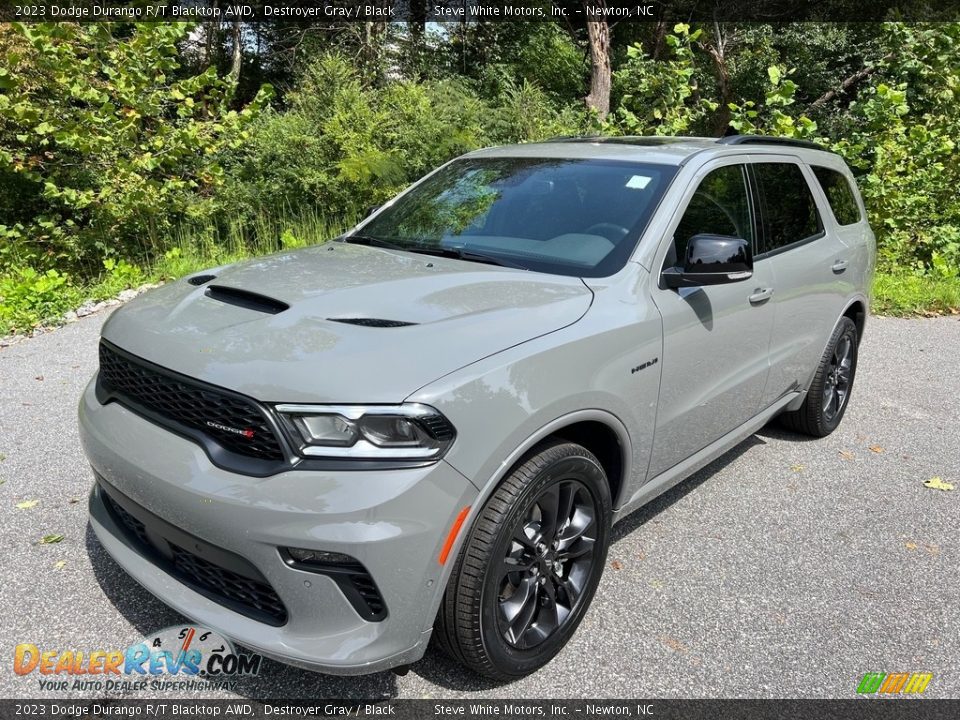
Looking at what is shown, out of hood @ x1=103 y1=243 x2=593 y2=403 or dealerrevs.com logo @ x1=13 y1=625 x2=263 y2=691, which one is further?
dealerrevs.com logo @ x1=13 y1=625 x2=263 y2=691

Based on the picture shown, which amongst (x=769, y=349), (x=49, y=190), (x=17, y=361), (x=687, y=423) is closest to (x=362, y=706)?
(x=687, y=423)

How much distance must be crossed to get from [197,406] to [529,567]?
1209mm

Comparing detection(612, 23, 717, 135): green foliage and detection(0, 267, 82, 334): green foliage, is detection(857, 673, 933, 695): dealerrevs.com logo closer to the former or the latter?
detection(0, 267, 82, 334): green foliage

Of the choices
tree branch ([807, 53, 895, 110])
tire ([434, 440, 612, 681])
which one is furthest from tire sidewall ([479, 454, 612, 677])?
tree branch ([807, 53, 895, 110])

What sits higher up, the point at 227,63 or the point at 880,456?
the point at 227,63

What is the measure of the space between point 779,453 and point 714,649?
7.01 feet

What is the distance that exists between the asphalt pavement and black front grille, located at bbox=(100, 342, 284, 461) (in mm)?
929

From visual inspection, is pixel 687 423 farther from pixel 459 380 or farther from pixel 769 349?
pixel 459 380

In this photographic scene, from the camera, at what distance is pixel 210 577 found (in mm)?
2268

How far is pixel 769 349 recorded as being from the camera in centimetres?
366

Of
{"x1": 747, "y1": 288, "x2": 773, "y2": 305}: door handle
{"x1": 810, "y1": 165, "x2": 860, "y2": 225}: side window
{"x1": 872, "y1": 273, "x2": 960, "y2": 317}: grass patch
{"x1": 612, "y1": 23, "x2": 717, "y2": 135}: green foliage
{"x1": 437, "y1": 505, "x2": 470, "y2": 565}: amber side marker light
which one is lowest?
{"x1": 872, "y1": 273, "x2": 960, "y2": 317}: grass patch

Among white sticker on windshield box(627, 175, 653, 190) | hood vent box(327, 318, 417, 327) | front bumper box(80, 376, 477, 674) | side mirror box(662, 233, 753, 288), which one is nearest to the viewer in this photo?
front bumper box(80, 376, 477, 674)

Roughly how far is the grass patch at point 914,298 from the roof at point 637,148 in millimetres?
5231

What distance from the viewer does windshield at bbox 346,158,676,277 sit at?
3.05 metres
